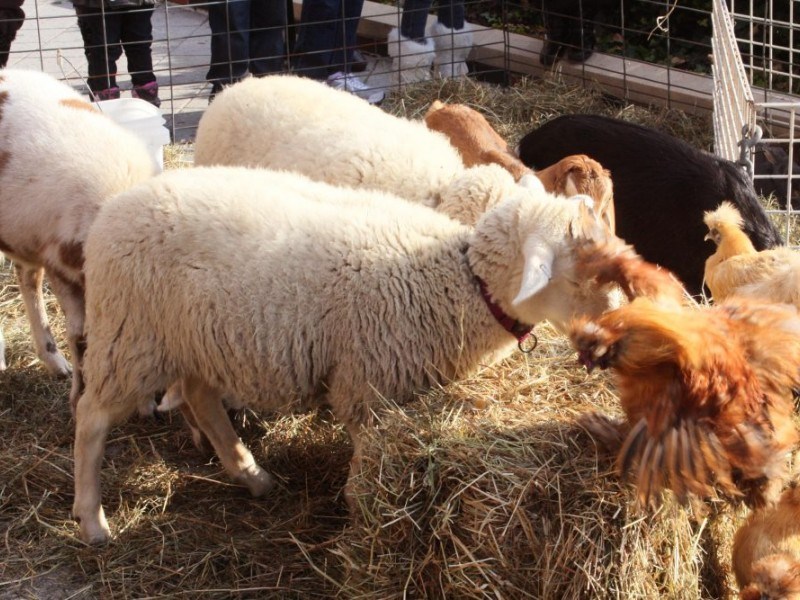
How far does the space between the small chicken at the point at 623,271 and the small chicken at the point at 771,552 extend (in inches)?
26.9

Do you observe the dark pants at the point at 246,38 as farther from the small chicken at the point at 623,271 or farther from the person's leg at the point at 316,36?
the small chicken at the point at 623,271

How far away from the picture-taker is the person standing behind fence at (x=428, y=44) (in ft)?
27.8

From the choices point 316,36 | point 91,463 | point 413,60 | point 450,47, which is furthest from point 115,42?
point 91,463

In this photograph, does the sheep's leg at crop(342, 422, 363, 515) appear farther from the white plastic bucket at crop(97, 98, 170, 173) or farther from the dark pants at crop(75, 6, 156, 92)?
the dark pants at crop(75, 6, 156, 92)

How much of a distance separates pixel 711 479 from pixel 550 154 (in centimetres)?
340

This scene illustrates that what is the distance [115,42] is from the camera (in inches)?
303

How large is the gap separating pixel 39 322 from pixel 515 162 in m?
2.46

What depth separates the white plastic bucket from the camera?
5914 mm

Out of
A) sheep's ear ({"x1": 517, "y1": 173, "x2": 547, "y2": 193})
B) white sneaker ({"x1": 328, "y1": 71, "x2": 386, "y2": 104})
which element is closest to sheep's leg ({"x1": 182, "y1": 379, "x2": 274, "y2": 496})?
sheep's ear ({"x1": 517, "y1": 173, "x2": 547, "y2": 193})

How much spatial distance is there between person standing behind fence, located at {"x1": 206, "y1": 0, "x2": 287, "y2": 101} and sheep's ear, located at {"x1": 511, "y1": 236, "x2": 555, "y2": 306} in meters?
4.63

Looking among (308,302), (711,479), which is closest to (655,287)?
(711,479)

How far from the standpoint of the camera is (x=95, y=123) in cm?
472

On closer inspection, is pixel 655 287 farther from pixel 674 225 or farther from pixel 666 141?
pixel 666 141

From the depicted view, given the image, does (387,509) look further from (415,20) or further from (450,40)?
(450,40)
